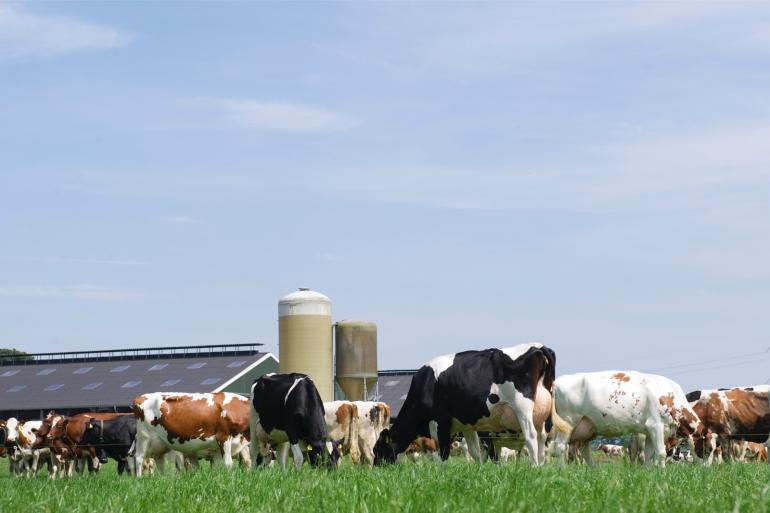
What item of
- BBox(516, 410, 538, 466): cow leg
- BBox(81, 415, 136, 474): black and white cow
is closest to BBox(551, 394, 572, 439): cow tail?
BBox(516, 410, 538, 466): cow leg

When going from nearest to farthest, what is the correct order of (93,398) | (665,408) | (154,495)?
(154,495) → (665,408) → (93,398)

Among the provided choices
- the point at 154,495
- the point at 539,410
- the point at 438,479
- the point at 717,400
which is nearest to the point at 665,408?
the point at 539,410

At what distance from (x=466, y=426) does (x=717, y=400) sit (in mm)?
10317

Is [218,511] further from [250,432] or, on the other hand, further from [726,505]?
[250,432]

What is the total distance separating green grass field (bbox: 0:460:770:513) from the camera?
725 centimetres

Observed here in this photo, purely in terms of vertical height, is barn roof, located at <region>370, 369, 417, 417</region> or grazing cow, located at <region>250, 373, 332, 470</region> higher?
grazing cow, located at <region>250, 373, 332, 470</region>

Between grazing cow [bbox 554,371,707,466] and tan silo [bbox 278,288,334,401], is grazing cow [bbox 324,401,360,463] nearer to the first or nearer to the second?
grazing cow [bbox 554,371,707,466]

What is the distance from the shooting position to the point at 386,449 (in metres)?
20.0

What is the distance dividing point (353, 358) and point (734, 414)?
18799 millimetres

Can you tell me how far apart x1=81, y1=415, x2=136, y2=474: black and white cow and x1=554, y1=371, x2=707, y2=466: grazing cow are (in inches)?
479

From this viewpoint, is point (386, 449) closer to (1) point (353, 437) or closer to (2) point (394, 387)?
(1) point (353, 437)

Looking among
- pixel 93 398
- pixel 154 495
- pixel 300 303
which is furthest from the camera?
pixel 93 398

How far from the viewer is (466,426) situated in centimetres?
1823

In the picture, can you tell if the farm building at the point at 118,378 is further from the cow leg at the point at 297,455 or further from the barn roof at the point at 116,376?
the cow leg at the point at 297,455
